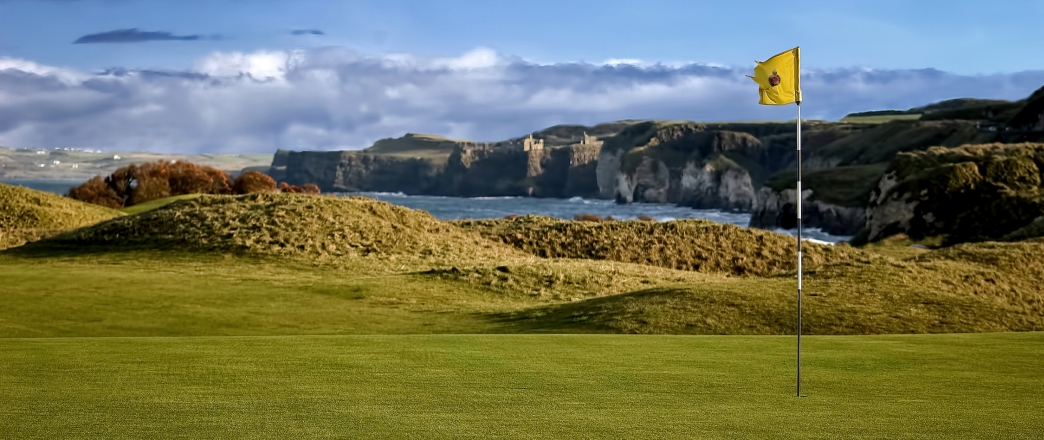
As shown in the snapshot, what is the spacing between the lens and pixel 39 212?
149ft

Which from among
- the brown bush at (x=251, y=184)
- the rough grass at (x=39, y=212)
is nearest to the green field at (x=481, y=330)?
the rough grass at (x=39, y=212)

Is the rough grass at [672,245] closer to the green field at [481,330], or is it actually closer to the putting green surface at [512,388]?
the green field at [481,330]

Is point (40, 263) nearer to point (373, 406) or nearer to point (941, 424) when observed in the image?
point (373, 406)

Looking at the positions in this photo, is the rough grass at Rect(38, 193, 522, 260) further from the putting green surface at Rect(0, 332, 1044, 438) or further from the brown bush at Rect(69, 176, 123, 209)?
the brown bush at Rect(69, 176, 123, 209)

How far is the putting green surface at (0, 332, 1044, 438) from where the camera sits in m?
7.73

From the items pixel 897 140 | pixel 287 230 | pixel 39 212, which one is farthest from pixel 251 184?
pixel 897 140

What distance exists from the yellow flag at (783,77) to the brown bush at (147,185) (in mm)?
63460

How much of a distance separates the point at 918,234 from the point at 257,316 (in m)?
41.9

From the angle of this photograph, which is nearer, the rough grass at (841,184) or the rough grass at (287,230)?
the rough grass at (287,230)

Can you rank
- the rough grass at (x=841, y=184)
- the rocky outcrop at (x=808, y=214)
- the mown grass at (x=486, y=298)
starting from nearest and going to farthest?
the mown grass at (x=486, y=298) < the rocky outcrop at (x=808, y=214) < the rough grass at (x=841, y=184)

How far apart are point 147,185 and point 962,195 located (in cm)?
5285

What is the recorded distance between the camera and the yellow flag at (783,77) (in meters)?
10.6

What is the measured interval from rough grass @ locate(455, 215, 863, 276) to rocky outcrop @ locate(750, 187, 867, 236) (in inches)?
1916

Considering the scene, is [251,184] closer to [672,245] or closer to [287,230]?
[287,230]
